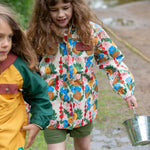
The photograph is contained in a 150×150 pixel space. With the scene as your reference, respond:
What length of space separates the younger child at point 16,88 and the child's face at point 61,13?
47 centimetres

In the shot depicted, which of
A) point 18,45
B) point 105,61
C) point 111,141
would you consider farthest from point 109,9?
point 18,45

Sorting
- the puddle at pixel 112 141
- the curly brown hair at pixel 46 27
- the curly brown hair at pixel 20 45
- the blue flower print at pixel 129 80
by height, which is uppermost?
the curly brown hair at pixel 46 27

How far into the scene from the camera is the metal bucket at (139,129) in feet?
8.45

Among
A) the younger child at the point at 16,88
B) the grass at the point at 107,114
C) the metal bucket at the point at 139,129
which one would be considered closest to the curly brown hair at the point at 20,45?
the younger child at the point at 16,88

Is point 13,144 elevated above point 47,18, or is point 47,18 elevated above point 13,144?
point 47,18

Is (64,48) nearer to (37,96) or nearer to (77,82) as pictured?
(77,82)

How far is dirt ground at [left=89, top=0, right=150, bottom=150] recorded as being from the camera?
3.74 metres

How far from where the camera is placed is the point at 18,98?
2035 mm

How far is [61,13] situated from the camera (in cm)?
241

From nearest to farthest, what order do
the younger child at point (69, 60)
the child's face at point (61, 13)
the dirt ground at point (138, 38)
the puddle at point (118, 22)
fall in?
the child's face at point (61, 13), the younger child at point (69, 60), the dirt ground at point (138, 38), the puddle at point (118, 22)

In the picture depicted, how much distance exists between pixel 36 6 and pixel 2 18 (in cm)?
72

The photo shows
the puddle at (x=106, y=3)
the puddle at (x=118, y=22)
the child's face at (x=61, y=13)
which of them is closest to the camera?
the child's face at (x=61, y=13)

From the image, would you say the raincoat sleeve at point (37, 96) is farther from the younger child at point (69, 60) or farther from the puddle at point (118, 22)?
the puddle at point (118, 22)

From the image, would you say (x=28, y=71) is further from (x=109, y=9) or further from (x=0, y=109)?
(x=109, y=9)
